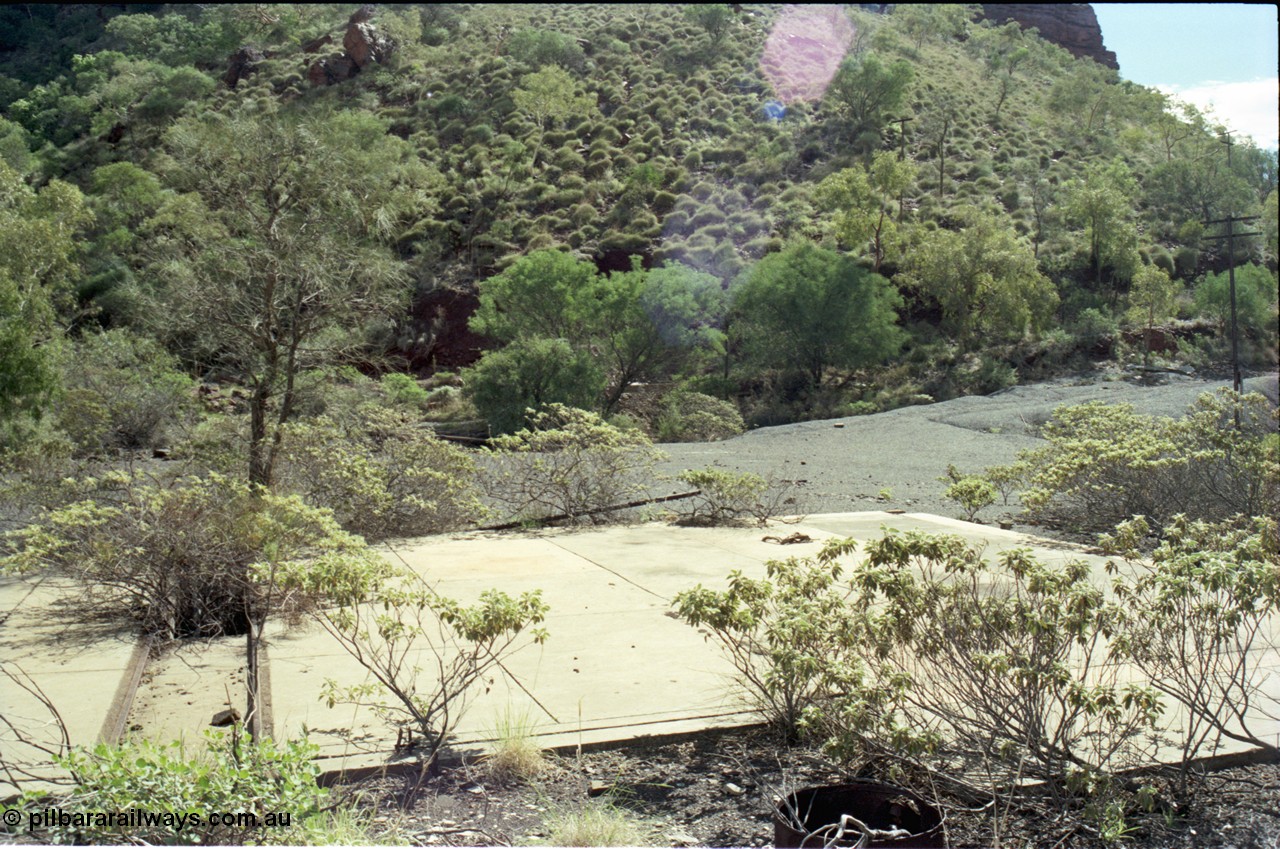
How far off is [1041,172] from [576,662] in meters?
48.7

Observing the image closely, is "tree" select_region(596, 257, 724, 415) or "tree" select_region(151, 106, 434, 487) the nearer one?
"tree" select_region(151, 106, 434, 487)

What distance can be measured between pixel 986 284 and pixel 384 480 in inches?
1123

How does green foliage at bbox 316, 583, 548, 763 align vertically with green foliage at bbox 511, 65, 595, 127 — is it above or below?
below

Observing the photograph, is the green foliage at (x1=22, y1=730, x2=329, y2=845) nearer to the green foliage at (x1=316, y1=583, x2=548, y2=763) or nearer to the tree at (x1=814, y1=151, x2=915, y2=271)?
the green foliage at (x1=316, y1=583, x2=548, y2=763)

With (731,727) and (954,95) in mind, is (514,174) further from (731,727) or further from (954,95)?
(731,727)

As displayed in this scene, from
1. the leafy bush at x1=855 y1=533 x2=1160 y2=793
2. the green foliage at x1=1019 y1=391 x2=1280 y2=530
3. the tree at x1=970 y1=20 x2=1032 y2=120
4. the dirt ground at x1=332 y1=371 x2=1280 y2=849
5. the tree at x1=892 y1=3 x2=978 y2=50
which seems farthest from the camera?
the tree at x1=892 y1=3 x2=978 y2=50

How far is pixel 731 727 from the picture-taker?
3992 mm

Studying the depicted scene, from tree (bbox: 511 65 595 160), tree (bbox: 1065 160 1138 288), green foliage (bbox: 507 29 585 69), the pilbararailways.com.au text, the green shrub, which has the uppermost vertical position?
green foliage (bbox: 507 29 585 69)

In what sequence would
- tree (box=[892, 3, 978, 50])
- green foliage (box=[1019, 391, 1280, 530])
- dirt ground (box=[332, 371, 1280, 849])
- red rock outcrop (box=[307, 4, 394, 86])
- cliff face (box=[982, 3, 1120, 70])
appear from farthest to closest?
cliff face (box=[982, 3, 1120, 70]) → tree (box=[892, 3, 978, 50]) → red rock outcrop (box=[307, 4, 394, 86]) → green foliage (box=[1019, 391, 1280, 530]) → dirt ground (box=[332, 371, 1280, 849])

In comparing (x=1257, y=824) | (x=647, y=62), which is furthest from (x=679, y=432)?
(x=647, y=62)

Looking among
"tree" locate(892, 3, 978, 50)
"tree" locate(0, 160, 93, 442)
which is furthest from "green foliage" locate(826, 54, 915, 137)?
"tree" locate(0, 160, 93, 442)

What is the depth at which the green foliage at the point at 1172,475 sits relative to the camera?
8.38 m

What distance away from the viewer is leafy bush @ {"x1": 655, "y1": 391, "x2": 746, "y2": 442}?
2439cm

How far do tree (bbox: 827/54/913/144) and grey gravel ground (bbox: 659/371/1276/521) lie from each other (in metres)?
26.2
